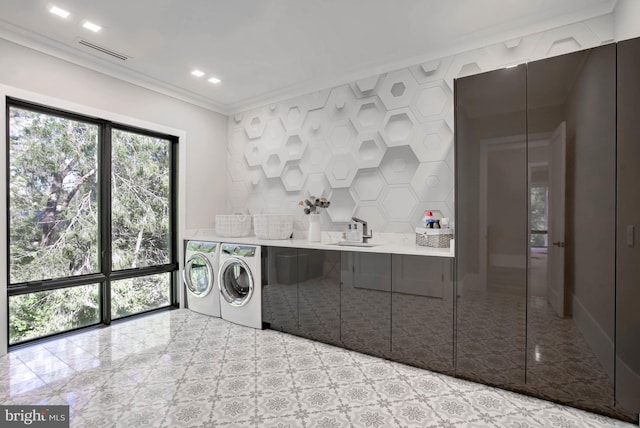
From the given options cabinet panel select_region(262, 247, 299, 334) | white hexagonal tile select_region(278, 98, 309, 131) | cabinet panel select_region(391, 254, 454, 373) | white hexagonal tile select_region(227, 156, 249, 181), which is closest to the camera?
cabinet panel select_region(391, 254, 454, 373)

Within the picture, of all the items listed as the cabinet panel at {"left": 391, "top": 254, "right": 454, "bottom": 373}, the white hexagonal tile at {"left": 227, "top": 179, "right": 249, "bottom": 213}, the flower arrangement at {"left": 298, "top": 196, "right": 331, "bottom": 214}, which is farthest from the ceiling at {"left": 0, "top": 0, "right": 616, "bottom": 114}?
the cabinet panel at {"left": 391, "top": 254, "right": 454, "bottom": 373}

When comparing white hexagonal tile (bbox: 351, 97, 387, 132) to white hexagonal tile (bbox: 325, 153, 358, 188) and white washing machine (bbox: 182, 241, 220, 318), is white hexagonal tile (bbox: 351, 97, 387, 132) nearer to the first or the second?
white hexagonal tile (bbox: 325, 153, 358, 188)

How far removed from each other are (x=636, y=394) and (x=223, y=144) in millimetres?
4366

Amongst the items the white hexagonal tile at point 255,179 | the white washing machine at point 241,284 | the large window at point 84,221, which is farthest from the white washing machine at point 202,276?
the white hexagonal tile at point 255,179

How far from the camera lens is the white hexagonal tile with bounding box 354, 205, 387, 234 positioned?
313 cm

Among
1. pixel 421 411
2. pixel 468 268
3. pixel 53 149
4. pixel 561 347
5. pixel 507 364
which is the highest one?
pixel 53 149

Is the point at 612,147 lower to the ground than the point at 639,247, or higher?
higher

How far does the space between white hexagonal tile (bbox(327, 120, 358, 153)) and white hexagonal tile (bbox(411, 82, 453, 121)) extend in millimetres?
657

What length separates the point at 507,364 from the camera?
6.53 feet

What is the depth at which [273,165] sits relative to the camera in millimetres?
3922

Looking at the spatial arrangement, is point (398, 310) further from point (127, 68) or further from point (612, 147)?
point (127, 68)

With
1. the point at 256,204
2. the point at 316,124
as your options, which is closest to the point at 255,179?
the point at 256,204

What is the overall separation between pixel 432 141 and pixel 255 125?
224 centimetres

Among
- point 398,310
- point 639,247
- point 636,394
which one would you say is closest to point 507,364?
point 636,394
